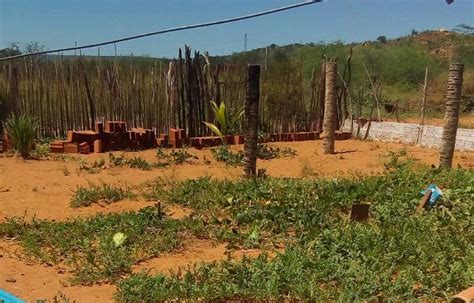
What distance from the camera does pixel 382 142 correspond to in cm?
1054

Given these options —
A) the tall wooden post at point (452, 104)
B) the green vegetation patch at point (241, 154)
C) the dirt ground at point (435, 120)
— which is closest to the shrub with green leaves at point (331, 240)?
the tall wooden post at point (452, 104)

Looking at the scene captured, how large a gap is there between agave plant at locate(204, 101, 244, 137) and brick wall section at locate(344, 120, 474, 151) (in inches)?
112

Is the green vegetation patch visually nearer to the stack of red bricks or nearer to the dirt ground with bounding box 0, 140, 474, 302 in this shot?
the dirt ground with bounding box 0, 140, 474, 302

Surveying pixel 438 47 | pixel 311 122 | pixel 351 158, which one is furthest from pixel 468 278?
pixel 438 47

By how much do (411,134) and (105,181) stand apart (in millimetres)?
6417

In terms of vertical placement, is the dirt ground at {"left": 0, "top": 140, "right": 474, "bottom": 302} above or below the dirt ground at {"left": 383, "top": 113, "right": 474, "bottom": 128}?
below

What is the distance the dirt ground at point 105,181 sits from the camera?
3.68m

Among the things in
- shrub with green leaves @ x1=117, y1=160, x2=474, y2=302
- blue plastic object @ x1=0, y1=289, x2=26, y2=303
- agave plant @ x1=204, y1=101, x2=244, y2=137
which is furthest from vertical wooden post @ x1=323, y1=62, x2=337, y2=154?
blue plastic object @ x1=0, y1=289, x2=26, y2=303

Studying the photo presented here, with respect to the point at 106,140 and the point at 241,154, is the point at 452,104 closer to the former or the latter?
the point at 241,154

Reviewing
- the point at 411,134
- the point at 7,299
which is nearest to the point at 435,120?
the point at 411,134

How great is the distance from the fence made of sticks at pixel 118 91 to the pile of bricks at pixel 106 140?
714 millimetres

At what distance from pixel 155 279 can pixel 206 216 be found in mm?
1595

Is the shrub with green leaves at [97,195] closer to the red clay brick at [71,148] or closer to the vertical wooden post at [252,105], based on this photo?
the vertical wooden post at [252,105]

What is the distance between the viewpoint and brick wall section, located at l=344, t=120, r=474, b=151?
9.48 meters
